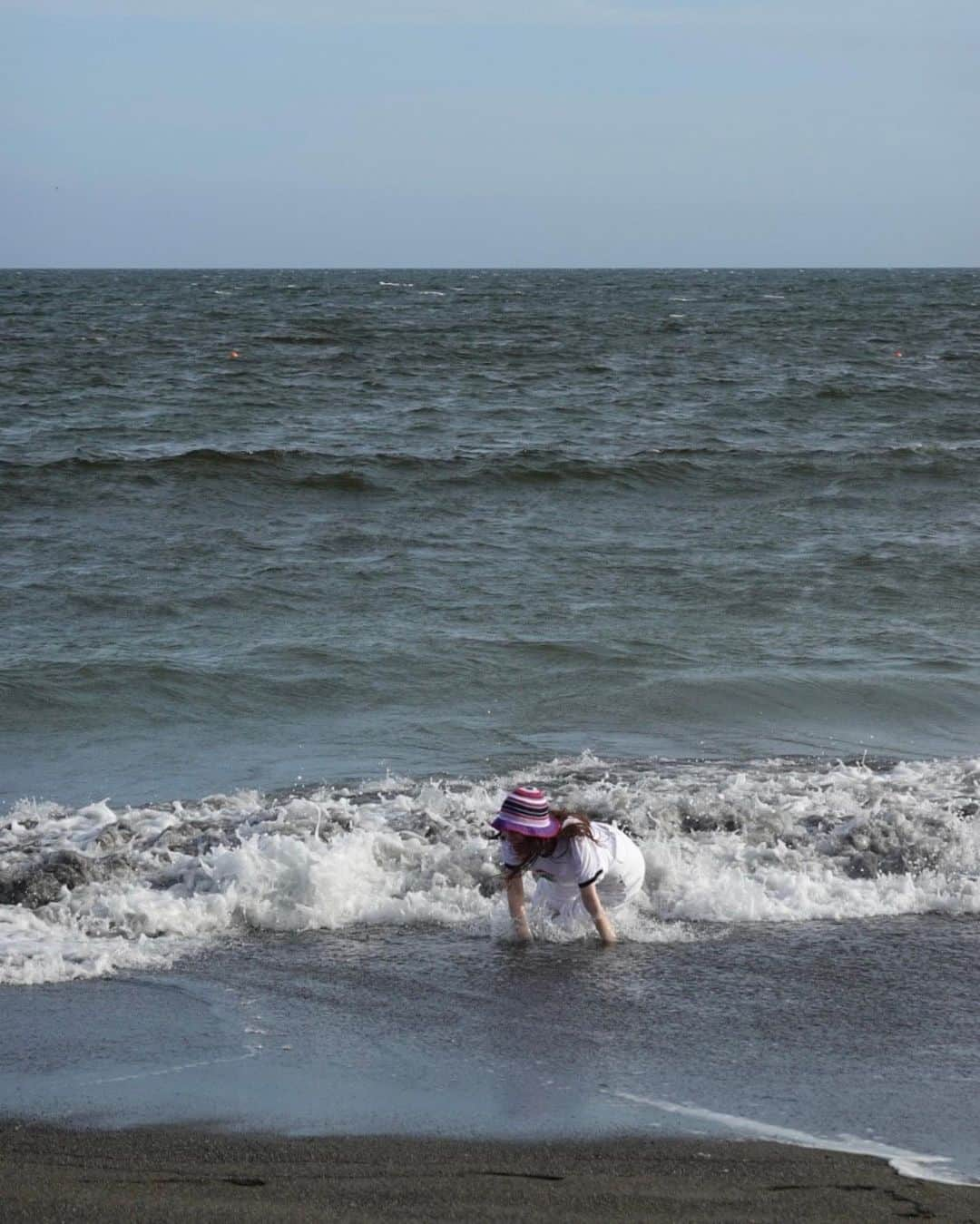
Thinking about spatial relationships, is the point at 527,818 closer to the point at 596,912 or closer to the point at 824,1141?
the point at 596,912

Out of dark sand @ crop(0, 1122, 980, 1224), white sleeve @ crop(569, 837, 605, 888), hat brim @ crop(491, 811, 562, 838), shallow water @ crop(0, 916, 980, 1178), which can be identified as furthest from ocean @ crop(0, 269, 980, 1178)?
hat brim @ crop(491, 811, 562, 838)

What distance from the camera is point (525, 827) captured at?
20.5 feet

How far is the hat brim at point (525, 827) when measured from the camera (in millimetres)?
6262

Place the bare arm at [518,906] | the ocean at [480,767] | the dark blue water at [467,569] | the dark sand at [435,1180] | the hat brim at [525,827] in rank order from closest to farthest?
the dark sand at [435,1180], the ocean at [480,767], the hat brim at [525,827], the bare arm at [518,906], the dark blue water at [467,569]

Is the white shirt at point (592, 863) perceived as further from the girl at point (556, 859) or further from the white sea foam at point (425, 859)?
the white sea foam at point (425, 859)

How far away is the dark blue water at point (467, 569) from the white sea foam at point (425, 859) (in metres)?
0.78

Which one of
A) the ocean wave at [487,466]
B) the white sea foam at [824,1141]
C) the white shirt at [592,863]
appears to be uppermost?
the ocean wave at [487,466]

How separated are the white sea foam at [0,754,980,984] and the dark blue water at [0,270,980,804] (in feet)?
2.57

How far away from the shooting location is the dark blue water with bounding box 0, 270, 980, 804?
391 inches

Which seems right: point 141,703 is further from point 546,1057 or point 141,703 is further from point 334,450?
point 334,450

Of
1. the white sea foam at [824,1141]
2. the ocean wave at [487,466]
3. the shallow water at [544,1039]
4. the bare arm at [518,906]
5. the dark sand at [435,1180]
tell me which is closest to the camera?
the dark sand at [435,1180]

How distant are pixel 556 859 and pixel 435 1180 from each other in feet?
7.08

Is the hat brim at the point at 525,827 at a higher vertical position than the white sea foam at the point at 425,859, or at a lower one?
higher

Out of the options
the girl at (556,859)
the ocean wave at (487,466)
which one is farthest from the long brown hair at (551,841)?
the ocean wave at (487,466)
